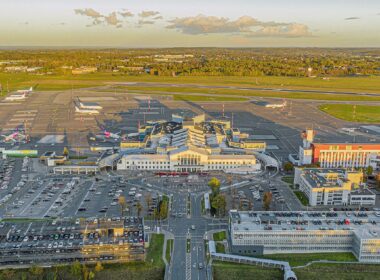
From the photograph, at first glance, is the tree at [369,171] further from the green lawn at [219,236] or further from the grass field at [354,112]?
the grass field at [354,112]

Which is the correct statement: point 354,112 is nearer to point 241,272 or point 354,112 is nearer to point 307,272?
point 307,272

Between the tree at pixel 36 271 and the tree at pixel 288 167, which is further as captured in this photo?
the tree at pixel 288 167

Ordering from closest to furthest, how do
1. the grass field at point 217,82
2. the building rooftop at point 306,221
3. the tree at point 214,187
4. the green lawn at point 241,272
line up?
the green lawn at point 241,272 < the building rooftop at point 306,221 < the tree at point 214,187 < the grass field at point 217,82

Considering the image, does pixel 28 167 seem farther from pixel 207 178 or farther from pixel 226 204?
pixel 226 204

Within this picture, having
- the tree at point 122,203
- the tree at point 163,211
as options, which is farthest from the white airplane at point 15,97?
the tree at point 163,211

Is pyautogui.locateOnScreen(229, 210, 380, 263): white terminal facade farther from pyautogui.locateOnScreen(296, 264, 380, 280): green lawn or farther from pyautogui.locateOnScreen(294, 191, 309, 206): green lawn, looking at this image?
pyautogui.locateOnScreen(294, 191, 309, 206): green lawn

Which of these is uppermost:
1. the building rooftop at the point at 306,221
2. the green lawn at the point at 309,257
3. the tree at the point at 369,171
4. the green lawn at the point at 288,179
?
the building rooftop at the point at 306,221
